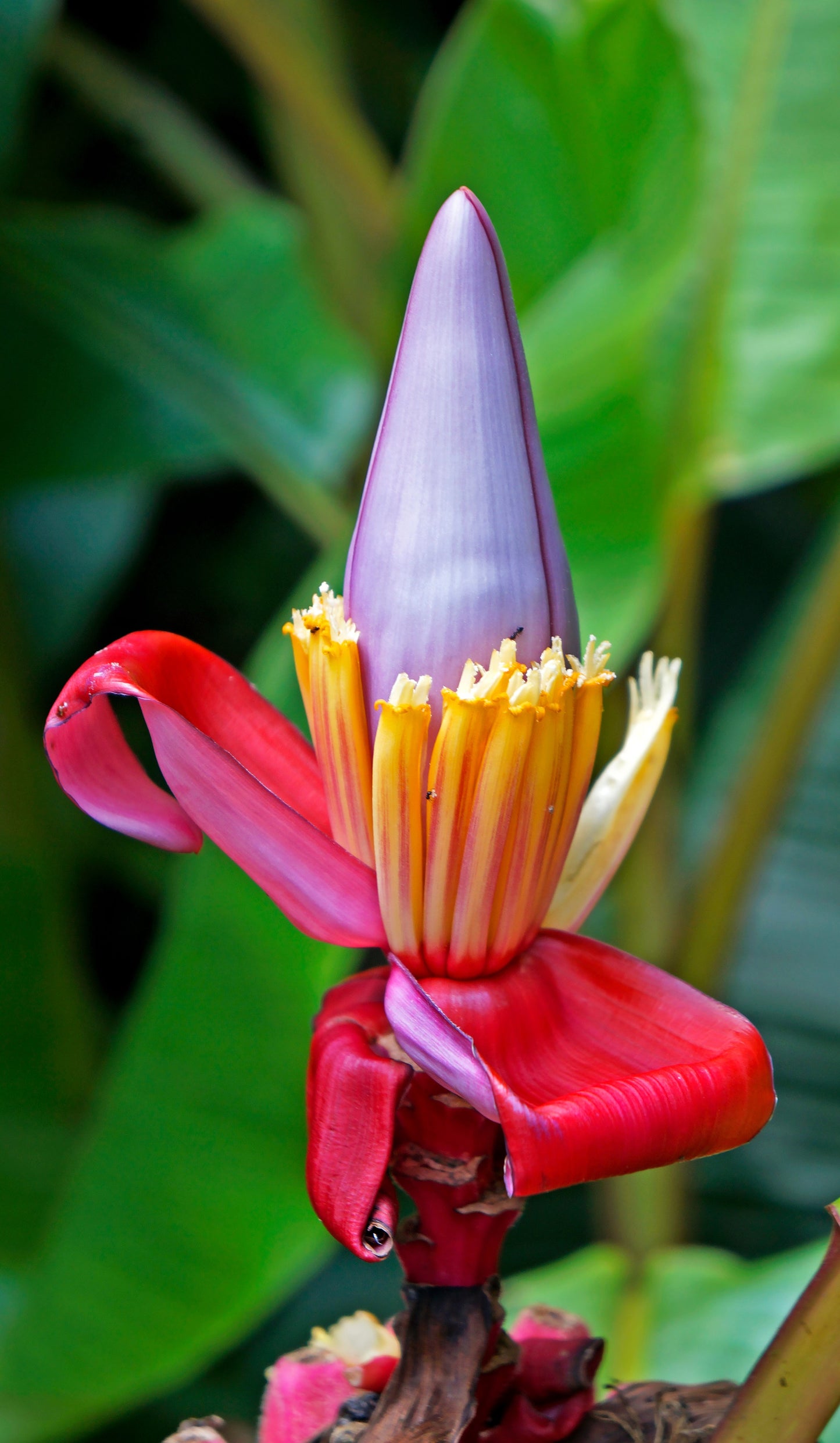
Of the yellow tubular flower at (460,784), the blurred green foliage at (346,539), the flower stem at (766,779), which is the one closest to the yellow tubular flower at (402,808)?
the yellow tubular flower at (460,784)

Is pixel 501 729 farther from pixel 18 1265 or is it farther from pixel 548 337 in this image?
pixel 18 1265

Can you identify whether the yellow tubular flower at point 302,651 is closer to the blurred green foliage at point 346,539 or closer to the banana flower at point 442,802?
the banana flower at point 442,802

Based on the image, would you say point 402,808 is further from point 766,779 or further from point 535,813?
point 766,779

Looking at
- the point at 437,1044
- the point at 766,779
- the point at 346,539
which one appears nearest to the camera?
the point at 437,1044

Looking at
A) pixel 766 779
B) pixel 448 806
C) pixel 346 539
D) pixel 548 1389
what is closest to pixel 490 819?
pixel 448 806

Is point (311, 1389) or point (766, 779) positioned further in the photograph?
point (766, 779)

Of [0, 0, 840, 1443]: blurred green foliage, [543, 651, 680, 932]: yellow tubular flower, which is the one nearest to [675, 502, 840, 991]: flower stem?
[0, 0, 840, 1443]: blurred green foliage
